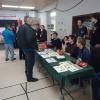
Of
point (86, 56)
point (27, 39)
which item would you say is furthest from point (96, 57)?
point (27, 39)

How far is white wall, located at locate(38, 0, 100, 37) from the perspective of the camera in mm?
4065

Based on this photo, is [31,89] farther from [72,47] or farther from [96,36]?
[96,36]

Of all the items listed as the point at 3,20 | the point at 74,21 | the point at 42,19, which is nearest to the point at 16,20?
the point at 3,20

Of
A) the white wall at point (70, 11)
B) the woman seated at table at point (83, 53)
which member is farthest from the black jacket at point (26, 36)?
the white wall at point (70, 11)

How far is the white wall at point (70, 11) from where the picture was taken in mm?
4065

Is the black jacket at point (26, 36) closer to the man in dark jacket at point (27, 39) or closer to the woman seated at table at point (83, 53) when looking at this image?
the man in dark jacket at point (27, 39)

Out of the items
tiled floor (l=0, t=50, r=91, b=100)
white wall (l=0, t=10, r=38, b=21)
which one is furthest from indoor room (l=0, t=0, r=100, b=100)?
white wall (l=0, t=10, r=38, b=21)

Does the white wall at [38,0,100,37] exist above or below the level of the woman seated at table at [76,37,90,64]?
above

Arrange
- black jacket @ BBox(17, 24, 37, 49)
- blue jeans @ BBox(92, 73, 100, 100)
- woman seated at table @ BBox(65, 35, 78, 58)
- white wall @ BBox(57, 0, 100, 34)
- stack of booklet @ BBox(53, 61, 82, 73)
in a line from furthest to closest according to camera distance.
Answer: white wall @ BBox(57, 0, 100, 34), woman seated at table @ BBox(65, 35, 78, 58), black jacket @ BBox(17, 24, 37, 49), stack of booklet @ BBox(53, 61, 82, 73), blue jeans @ BBox(92, 73, 100, 100)

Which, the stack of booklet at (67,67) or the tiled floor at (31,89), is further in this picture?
the tiled floor at (31,89)

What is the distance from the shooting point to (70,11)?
17.4 ft

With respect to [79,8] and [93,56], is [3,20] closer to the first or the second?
[79,8]

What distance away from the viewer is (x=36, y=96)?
2656 mm

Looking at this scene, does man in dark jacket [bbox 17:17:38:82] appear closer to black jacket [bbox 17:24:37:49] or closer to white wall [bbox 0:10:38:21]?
black jacket [bbox 17:24:37:49]
